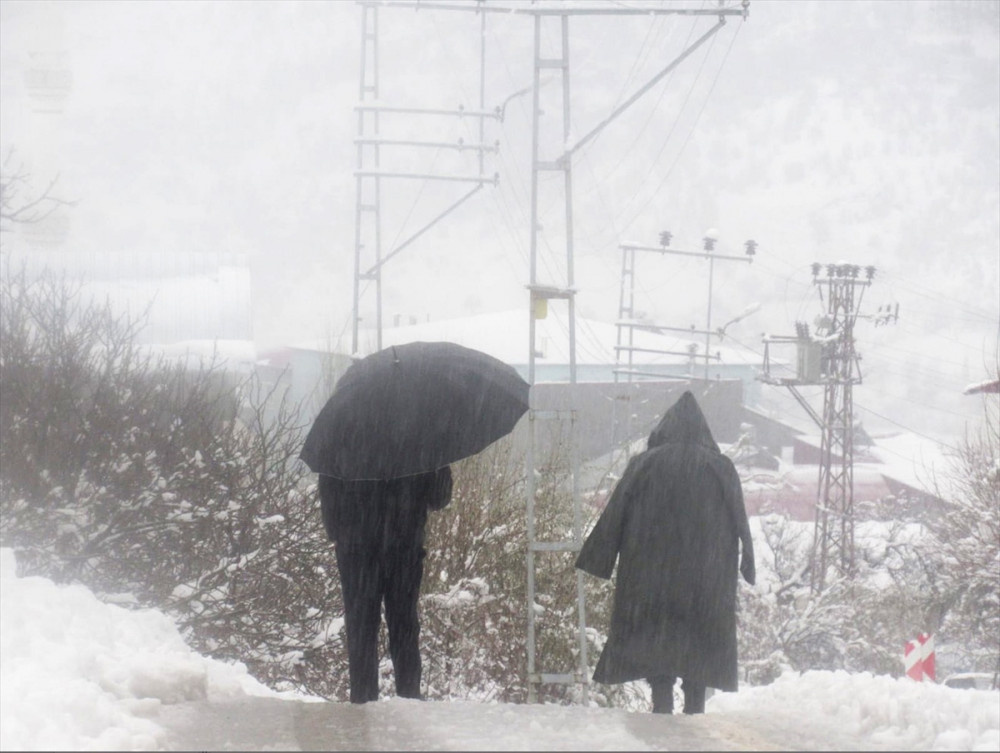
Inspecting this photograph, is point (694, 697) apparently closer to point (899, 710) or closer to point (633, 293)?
point (899, 710)

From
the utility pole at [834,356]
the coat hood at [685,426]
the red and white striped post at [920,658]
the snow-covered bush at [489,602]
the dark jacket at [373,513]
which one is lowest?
the red and white striped post at [920,658]

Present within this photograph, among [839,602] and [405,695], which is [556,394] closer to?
[839,602]

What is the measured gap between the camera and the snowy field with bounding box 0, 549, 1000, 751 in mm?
4734

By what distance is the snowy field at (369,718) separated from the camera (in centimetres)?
473

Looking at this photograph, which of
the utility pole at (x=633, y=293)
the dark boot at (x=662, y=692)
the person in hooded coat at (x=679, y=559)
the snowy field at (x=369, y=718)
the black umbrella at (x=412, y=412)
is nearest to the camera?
the snowy field at (x=369, y=718)

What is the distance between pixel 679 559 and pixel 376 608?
149 cm

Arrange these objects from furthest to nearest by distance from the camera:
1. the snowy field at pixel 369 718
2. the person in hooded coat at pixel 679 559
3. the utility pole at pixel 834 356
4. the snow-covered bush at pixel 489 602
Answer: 1. the utility pole at pixel 834 356
2. the snow-covered bush at pixel 489 602
3. the person in hooded coat at pixel 679 559
4. the snowy field at pixel 369 718

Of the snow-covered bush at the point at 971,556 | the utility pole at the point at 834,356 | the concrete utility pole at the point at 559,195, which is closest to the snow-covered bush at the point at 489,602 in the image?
the concrete utility pole at the point at 559,195

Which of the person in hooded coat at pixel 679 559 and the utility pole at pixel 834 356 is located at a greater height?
the utility pole at pixel 834 356

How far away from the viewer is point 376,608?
20.0 ft

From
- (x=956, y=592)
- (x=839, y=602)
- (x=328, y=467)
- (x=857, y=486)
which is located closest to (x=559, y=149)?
(x=328, y=467)

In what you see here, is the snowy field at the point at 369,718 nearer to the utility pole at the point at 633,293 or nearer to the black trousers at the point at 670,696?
the black trousers at the point at 670,696

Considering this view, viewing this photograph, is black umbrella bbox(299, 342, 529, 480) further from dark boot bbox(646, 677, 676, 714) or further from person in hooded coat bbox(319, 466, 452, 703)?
dark boot bbox(646, 677, 676, 714)

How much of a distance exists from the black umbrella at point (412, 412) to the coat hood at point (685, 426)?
0.71 metres
